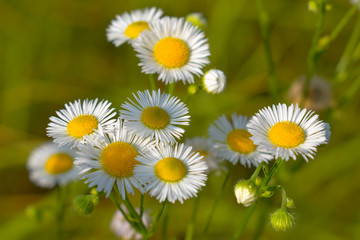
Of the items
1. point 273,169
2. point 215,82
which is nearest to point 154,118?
point 215,82

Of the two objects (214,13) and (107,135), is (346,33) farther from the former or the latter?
A: (107,135)

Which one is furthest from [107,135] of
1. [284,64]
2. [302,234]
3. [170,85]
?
[284,64]

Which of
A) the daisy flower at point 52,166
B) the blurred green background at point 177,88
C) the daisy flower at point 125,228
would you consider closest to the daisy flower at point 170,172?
the daisy flower at point 125,228

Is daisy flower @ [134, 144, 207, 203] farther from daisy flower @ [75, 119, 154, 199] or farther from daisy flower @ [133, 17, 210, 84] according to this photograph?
daisy flower @ [133, 17, 210, 84]

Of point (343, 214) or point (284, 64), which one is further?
point (284, 64)

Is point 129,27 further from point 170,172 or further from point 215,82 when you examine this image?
point 170,172
